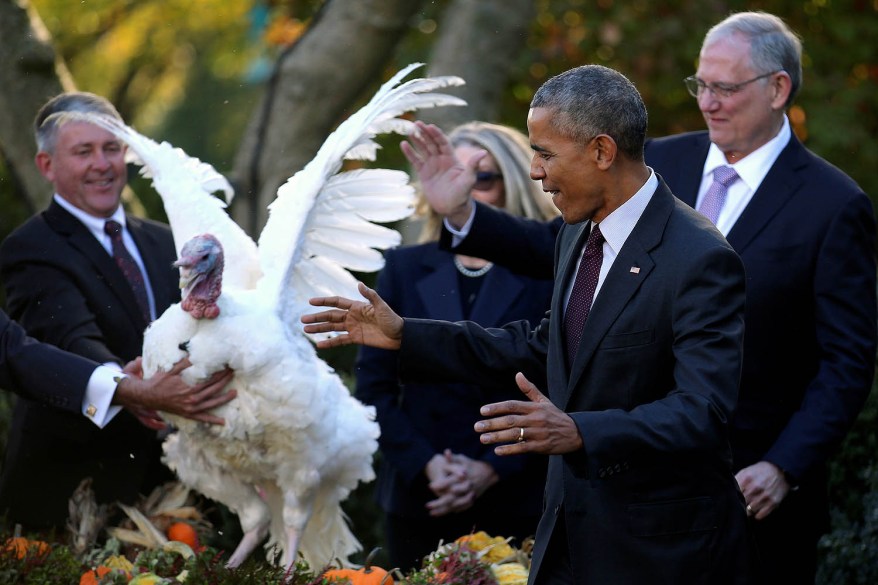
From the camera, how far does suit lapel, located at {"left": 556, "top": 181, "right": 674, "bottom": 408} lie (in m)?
3.14

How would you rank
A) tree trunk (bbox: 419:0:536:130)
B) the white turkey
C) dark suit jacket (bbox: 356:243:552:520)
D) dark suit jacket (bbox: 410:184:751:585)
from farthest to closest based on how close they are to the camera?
tree trunk (bbox: 419:0:536:130), dark suit jacket (bbox: 356:243:552:520), the white turkey, dark suit jacket (bbox: 410:184:751:585)

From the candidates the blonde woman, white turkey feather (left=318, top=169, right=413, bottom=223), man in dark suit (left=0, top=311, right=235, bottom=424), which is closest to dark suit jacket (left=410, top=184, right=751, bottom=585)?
man in dark suit (left=0, top=311, right=235, bottom=424)

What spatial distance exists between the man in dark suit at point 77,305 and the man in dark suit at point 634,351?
2.17m

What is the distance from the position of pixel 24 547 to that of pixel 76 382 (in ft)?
2.33

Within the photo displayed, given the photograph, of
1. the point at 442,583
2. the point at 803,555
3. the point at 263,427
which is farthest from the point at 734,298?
the point at 263,427

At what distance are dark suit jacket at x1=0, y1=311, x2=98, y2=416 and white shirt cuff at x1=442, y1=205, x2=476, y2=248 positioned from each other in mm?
1481

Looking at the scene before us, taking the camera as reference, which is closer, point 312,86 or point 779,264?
point 779,264

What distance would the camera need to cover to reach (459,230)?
4484 mm

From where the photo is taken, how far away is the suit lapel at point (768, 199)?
4.33m

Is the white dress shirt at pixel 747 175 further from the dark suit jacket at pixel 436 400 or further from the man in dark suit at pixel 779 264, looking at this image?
the dark suit jacket at pixel 436 400

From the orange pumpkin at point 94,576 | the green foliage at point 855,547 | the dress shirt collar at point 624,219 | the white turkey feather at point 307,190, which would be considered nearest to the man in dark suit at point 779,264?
the white turkey feather at point 307,190

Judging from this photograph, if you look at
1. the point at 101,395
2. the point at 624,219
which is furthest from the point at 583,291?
the point at 101,395

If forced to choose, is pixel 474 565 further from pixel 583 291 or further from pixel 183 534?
pixel 183 534

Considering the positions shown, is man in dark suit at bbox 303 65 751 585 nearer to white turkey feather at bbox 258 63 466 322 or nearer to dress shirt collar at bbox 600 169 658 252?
dress shirt collar at bbox 600 169 658 252
